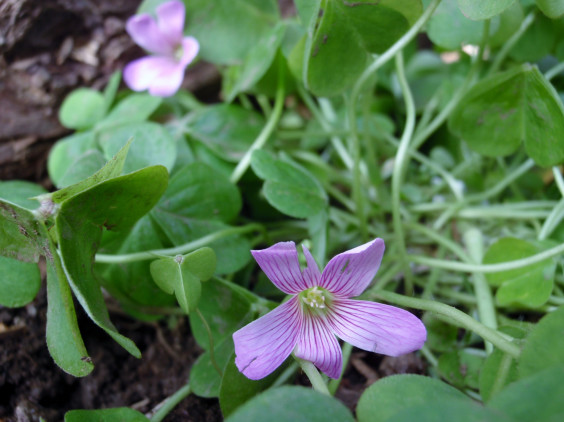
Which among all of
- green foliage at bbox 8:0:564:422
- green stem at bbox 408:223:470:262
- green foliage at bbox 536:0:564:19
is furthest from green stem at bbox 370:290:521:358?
green foliage at bbox 536:0:564:19

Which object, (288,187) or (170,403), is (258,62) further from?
(170,403)

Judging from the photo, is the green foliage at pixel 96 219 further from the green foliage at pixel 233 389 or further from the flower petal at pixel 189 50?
the flower petal at pixel 189 50

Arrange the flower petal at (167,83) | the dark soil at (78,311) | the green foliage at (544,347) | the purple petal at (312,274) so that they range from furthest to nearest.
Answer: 1. the flower petal at (167,83)
2. the dark soil at (78,311)
3. the purple petal at (312,274)
4. the green foliage at (544,347)

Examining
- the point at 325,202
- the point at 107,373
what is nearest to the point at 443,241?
the point at 325,202

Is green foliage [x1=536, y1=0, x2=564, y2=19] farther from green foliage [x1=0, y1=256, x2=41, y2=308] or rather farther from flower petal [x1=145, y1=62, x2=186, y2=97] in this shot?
green foliage [x1=0, y1=256, x2=41, y2=308]

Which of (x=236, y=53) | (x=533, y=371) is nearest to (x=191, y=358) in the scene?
(x=533, y=371)

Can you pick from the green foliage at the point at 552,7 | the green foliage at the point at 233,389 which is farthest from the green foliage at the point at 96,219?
the green foliage at the point at 552,7
